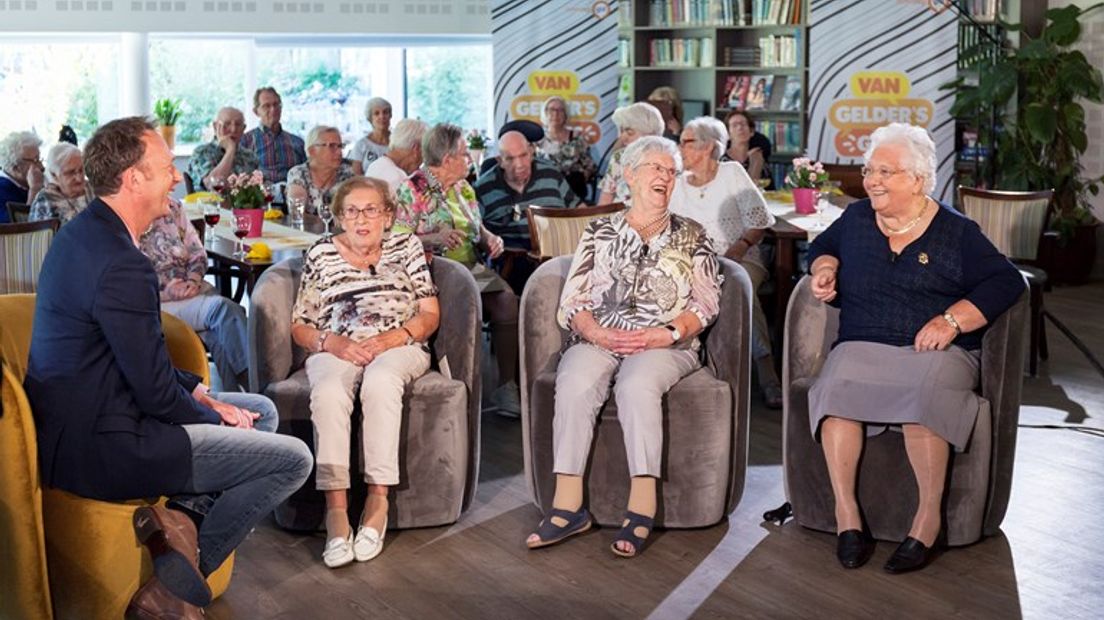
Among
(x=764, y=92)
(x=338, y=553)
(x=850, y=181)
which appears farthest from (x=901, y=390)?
(x=764, y=92)

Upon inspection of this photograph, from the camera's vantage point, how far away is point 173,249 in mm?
5660

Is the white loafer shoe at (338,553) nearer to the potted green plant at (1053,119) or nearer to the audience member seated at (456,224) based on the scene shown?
the audience member seated at (456,224)

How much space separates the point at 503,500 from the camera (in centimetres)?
500

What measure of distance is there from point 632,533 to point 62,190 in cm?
324

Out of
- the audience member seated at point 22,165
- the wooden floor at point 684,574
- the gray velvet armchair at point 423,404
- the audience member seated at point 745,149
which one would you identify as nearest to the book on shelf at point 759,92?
the audience member seated at point 745,149

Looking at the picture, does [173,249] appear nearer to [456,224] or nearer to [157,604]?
[456,224]

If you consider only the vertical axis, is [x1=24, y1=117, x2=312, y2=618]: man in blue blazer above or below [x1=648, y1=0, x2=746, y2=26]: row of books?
below

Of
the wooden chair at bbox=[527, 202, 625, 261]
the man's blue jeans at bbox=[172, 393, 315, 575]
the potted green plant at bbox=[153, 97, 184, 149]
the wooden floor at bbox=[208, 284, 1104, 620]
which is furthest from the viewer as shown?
the potted green plant at bbox=[153, 97, 184, 149]

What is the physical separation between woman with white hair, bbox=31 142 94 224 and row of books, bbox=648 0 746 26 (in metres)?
6.12

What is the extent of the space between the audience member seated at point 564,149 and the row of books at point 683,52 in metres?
1.97

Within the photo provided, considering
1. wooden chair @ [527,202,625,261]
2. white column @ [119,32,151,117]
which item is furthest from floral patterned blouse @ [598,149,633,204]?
white column @ [119,32,151,117]

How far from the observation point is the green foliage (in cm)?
935

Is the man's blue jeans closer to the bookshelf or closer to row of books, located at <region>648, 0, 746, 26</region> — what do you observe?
the bookshelf

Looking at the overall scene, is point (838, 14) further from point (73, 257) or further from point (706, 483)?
point (73, 257)
